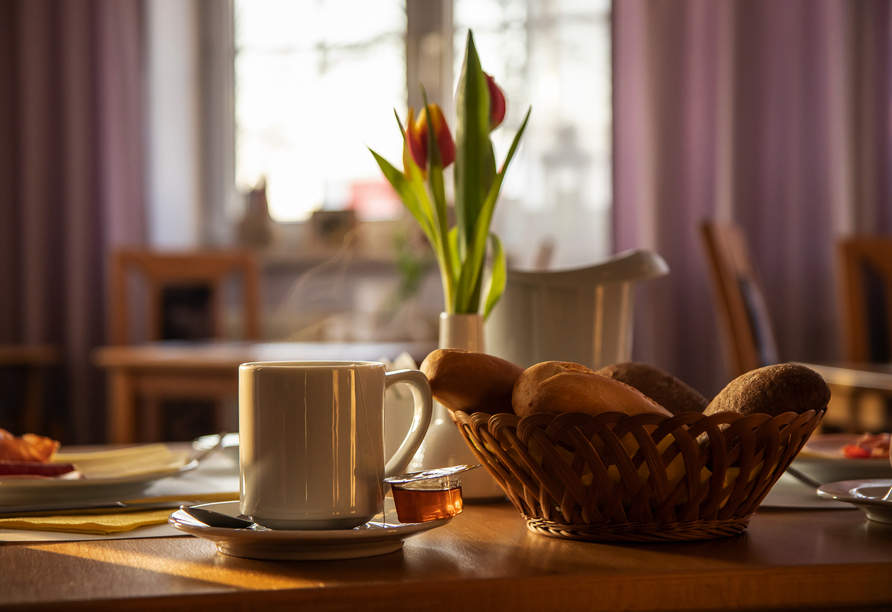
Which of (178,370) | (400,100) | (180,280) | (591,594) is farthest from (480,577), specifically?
(400,100)

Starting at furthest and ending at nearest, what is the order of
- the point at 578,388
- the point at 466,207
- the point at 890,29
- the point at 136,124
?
the point at 136,124 < the point at 890,29 < the point at 466,207 < the point at 578,388

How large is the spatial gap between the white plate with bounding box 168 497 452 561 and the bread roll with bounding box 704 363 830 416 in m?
0.20

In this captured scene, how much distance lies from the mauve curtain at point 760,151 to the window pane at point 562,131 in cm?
13

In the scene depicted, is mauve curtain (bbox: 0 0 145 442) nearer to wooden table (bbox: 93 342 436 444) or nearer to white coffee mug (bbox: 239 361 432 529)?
wooden table (bbox: 93 342 436 444)

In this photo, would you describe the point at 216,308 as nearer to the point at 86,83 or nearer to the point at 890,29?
the point at 86,83

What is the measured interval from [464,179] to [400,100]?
2834mm

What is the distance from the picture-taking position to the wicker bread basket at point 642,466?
19.1 inches

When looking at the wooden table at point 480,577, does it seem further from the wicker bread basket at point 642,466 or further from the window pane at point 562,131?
the window pane at point 562,131

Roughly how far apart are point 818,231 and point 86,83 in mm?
2751

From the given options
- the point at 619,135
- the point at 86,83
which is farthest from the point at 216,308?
the point at 619,135

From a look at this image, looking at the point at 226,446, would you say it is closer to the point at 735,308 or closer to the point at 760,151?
the point at 735,308

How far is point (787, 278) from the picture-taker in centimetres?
290

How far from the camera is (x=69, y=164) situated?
131 inches

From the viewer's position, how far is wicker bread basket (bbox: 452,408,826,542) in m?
0.48
